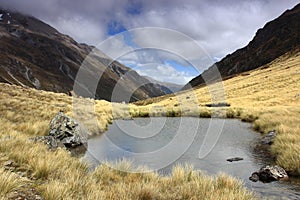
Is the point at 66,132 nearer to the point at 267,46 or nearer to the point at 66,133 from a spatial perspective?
the point at 66,133

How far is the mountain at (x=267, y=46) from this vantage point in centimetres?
13675

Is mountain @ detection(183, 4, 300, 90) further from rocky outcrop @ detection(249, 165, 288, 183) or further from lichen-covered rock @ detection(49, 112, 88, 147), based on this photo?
rocky outcrop @ detection(249, 165, 288, 183)

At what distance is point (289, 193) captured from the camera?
26.8ft

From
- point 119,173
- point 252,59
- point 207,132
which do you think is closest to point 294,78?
point 207,132

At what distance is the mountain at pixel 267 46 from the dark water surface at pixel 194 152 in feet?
379

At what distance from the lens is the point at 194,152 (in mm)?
14305

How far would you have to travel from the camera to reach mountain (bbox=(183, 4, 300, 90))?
137m

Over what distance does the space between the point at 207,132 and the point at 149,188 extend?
14932mm

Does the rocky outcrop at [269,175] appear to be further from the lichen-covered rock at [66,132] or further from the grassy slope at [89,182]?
the lichen-covered rock at [66,132]

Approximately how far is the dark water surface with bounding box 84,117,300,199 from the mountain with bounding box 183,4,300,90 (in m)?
115

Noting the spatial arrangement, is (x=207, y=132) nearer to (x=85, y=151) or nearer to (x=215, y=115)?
(x=85, y=151)

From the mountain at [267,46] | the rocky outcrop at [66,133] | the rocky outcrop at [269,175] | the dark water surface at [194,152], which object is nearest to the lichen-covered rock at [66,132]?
the rocky outcrop at [66,133]

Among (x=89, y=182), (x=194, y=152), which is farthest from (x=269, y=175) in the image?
(x=89, y=182)

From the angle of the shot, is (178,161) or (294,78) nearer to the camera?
(178,161)
